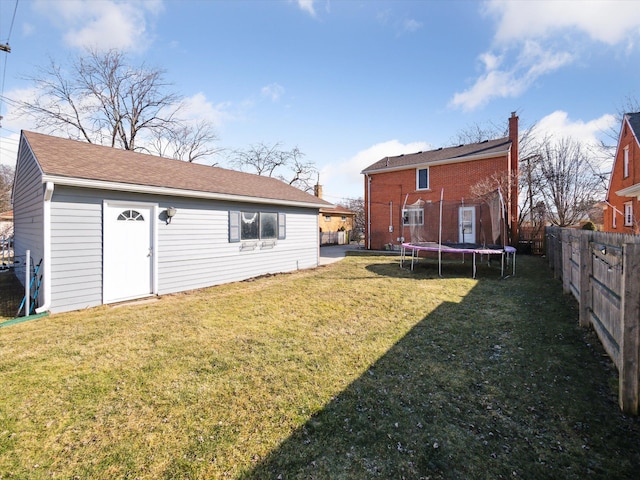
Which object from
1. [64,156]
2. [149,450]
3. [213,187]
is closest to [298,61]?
[213,187]

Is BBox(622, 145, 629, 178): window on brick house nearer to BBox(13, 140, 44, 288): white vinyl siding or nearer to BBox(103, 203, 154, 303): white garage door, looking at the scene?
BBox(103, 203, 154, 303): white garage door

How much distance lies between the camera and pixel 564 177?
66.6 feet

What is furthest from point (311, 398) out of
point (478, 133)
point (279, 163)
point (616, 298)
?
point (478, 133)

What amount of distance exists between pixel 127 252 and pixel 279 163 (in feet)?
82.7

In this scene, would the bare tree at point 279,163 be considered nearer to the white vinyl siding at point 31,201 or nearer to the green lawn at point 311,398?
the white vinyl siding at point 31,201

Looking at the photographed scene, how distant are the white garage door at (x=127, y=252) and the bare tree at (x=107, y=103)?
1716 centimetres

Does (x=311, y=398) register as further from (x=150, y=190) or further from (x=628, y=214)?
(x=628, y=214)

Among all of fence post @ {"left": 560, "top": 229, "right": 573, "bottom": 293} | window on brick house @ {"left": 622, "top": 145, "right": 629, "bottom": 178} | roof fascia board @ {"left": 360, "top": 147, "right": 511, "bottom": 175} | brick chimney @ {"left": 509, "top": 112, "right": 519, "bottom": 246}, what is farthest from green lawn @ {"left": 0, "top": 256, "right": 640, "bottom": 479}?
window on brick house @ {"left": 622, "top": 145, "right": 629, "bottom": 178}

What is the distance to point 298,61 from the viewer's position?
1097 centimetres

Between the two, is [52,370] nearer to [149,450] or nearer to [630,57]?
[149,450]

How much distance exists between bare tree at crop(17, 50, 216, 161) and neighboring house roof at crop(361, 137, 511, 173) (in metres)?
15.7

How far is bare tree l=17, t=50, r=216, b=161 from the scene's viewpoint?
59.5ft

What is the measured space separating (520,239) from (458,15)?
11.6 meters

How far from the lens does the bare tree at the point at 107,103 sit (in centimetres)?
1812
